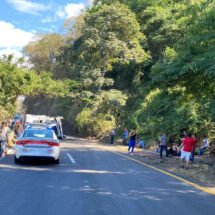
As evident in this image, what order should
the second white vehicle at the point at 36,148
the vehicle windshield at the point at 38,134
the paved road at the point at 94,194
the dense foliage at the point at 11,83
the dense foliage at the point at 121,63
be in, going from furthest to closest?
1. the dense foliage at the point at 121,63
2. the dense foliage at the point at 11,83
3. the vehicle windshield at the point at 38,134
4. the second white vehicle at the point at 36,148
5. the paved road at the point at 94,194

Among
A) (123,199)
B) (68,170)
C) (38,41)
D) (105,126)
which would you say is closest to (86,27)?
(105,126)

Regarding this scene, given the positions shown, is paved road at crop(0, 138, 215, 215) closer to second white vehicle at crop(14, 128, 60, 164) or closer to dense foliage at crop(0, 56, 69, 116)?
second white vehicle at crop(14, 128, 60, 164)

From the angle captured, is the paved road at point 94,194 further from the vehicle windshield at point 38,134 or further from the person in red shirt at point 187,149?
the person in red shirt at point 187,149

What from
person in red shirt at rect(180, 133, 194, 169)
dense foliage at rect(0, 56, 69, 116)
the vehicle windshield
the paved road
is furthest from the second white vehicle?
dense foliage at rect(0, 56, 69, 116)

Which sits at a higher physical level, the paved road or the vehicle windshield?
the vehicle windshield

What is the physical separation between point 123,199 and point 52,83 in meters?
43.4

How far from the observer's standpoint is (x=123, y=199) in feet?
30.5

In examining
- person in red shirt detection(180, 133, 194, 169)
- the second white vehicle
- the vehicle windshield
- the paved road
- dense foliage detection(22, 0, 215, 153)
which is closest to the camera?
the paved road

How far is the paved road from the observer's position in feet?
26.9

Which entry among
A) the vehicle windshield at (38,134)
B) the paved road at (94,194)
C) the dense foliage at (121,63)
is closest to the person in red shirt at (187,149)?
the paved road at (94,194)

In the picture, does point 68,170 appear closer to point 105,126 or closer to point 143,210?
point 143,210

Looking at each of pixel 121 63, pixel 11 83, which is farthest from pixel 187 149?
pixel 121 63

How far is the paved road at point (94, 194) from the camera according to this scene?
8188 millimetres

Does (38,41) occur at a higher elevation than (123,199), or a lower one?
higher
